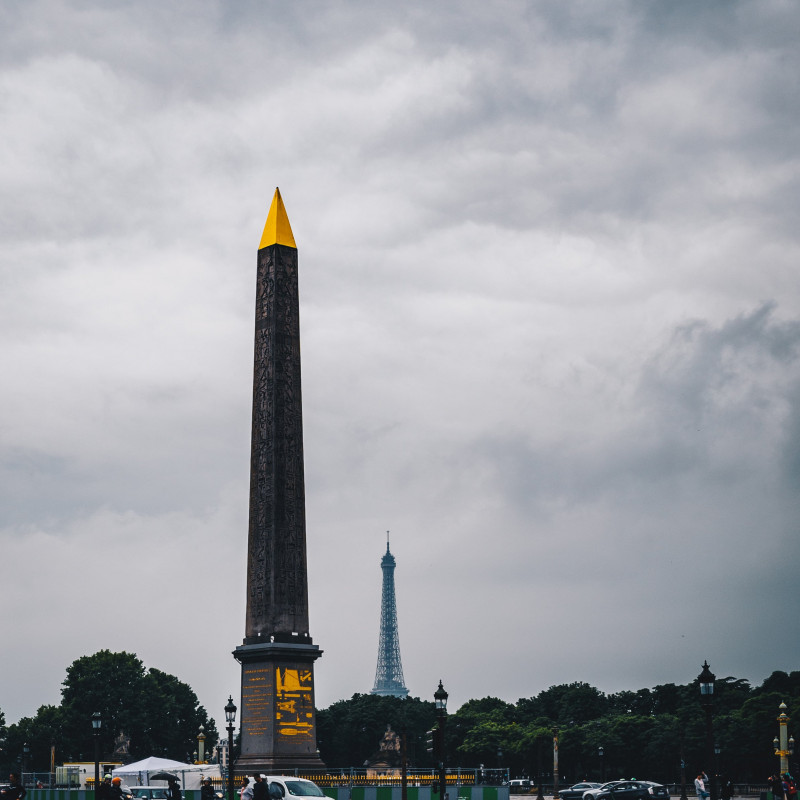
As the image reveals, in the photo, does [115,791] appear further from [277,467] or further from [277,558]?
[277,467]

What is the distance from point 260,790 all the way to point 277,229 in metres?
21.7

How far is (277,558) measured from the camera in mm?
38750

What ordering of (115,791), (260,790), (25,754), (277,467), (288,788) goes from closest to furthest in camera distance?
(115,791), (260,790), (288,788), (277,467), (25,754)

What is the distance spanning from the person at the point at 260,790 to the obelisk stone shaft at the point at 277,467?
1318 cm

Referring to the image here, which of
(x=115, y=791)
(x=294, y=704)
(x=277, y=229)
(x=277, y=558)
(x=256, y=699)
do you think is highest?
(x=277, y=229)

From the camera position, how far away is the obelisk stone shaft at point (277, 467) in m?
38.8

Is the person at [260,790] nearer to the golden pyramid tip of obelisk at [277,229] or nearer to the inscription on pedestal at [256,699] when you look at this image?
the inscription on pedestal at [256,699]

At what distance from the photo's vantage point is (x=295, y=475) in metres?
39.9

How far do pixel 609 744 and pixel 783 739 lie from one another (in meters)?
47.0

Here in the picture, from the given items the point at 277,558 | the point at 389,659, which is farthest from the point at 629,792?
the point at 389,659

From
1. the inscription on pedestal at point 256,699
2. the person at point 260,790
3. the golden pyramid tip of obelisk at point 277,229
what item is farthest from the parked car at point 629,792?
the person at point 260,790

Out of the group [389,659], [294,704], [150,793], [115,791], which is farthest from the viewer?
[389,659]

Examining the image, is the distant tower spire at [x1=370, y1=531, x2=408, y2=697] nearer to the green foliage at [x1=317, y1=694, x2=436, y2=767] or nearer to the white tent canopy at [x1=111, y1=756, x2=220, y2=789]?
the green foliage at [x1=317, y1=694, x2=436, y2=767]

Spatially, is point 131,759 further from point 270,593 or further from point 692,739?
point 270,593
